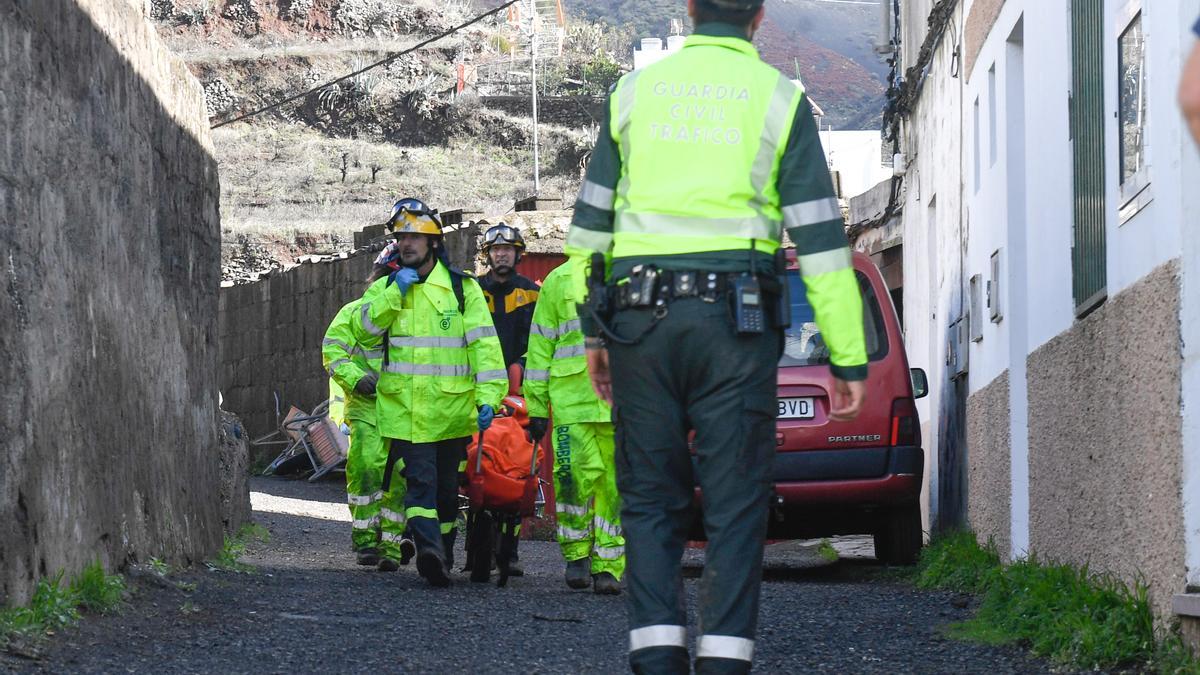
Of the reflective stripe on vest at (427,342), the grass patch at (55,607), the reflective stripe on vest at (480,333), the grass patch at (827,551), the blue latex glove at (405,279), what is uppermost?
the blue latex glove at (405,279)

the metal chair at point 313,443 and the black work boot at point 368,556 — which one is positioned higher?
the metal chair at point 313,443

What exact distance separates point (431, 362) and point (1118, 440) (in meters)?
4.06

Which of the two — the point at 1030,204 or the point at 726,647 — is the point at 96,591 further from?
the point at 1030,204

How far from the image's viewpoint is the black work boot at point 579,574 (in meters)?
9.17

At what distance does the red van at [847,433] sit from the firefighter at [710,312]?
17.6 ft

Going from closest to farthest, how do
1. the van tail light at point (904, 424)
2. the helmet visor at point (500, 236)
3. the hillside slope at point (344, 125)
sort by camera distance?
the van tail light at point (904, 424) < the helmet visor at point (500, 236) < the hillside slope at point (344, 125)

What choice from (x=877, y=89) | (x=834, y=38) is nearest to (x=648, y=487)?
(x=877, y=89)

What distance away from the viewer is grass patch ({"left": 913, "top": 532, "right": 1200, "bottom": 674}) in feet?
19.0

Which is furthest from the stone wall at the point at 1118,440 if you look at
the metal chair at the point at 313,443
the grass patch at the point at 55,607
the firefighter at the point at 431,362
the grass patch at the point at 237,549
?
the metal chair at the point at 313,443

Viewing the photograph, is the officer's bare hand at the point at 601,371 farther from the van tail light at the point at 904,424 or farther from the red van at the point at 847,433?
the van tail light at the point at 904,424

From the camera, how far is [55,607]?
6414mm

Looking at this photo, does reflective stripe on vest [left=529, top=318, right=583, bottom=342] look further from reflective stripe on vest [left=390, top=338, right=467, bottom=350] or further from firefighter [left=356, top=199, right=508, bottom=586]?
reflective stripe on vest [left=390, top=338, right=467, bottom=350]

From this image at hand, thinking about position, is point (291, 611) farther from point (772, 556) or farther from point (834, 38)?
point (834, 38)

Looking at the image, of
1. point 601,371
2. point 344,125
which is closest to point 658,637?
point 601,371
